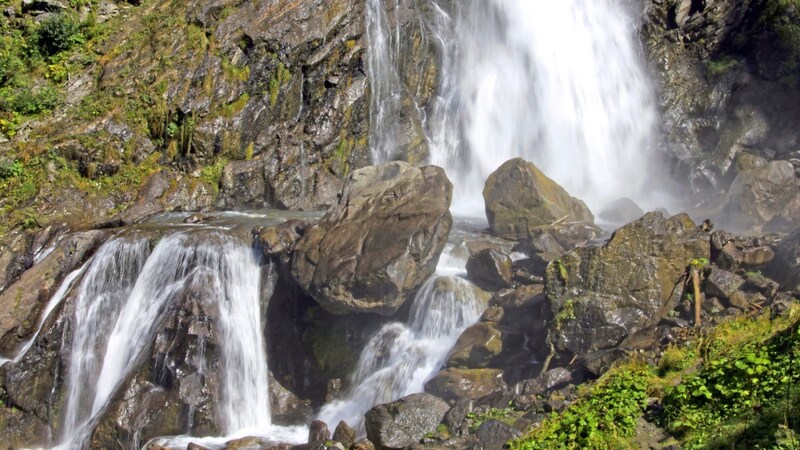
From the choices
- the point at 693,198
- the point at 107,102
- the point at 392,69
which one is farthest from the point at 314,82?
the point at 693,198

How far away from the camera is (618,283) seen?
13234 millimetres

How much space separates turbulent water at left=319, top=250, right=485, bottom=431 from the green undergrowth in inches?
200

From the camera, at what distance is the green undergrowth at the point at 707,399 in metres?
6.82

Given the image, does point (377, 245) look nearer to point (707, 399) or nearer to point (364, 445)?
point (364, 445)

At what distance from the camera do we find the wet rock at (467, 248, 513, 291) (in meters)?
15.6

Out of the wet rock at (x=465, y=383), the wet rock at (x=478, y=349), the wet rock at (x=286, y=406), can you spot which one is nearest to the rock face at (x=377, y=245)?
the wet rock at (x=478, y=349)

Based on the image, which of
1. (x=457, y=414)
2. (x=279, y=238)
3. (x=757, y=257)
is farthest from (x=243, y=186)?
(x=757, y=257)

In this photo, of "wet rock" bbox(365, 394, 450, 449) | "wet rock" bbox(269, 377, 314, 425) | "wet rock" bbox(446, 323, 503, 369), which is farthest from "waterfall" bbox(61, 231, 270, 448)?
"wet rock" bbox(446, 323, 503, 369)

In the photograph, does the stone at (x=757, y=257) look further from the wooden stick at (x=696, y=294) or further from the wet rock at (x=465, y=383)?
the wet rock at (x=465, y=383)

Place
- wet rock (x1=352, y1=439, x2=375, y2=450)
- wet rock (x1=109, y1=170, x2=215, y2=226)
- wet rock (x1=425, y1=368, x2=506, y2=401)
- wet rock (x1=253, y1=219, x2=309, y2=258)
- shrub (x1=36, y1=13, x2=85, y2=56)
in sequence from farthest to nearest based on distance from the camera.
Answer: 1. shrub (x1=36, y1=13, x2=85, y2=56)
2. wet rock (x1=109, y1=170, x2=215, y2=226)
3. wet rock (x1=253, y1=219, x2=309, y2=258)
4. wet rock (x1=425, y1=368, x2=506, y2=401)
5. wet rock (x1=352, y1=439, x2=375, y2=450)

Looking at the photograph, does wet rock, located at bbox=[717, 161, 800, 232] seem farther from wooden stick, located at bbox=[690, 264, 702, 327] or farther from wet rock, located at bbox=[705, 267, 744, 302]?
wooden stick, located at bbox=[690, 264, 702, 327]

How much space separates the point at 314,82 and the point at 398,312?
1034 centimetres

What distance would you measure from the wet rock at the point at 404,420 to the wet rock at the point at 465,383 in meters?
0.48

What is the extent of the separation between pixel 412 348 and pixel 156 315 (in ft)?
19.0
